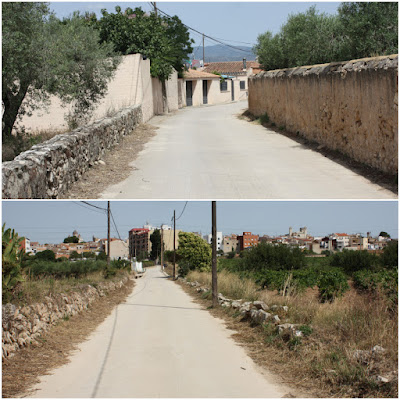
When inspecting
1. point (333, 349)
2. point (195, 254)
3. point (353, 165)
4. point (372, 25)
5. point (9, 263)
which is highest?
point (372, 25)

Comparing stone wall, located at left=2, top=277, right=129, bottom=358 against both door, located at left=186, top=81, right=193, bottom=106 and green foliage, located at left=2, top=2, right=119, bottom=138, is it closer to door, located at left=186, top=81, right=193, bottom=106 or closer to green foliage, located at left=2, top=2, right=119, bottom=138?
green foliage, located at left=2, top=2, right=119, bottom=138

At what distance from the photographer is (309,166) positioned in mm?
14828

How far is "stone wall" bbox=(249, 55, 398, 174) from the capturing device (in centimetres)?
1273

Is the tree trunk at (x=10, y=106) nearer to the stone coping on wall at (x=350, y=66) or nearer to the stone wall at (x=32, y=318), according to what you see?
the stone wall at (x=32, y=318)

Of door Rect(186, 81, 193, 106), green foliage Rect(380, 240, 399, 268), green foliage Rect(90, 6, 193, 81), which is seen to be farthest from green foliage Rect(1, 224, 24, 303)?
door Rect(186, 81, 193, 106)

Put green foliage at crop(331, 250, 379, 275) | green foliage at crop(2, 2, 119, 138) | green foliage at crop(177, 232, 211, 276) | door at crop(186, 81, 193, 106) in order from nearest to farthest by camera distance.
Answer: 1. green foliage at crop(2, 2, 119, 138)
2. green foliage at crop(331, 250, 379, 275)
3. green foliage at crop(177, 232, 211, 276)
4. door at crop(186, 81, 193, 106)

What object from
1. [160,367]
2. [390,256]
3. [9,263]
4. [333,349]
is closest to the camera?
[333,349]

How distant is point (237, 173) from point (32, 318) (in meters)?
6.40

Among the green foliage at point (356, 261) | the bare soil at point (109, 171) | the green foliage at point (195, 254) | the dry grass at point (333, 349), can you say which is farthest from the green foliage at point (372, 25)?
the green foliage at point (195, 254)

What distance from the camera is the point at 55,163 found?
11812mm

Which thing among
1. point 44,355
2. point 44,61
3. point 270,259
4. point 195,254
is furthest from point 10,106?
point 195,254

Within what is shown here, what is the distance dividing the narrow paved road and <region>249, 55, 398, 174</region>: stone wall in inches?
245

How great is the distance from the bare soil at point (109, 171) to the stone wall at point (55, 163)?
0.22m

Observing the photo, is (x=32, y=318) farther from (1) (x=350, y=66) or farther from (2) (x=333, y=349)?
(1) (x=350, y=66)
